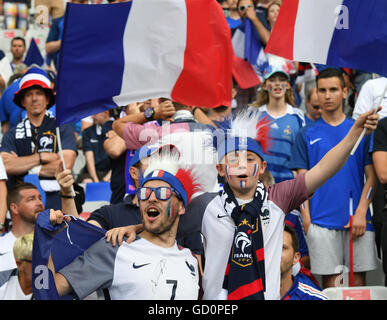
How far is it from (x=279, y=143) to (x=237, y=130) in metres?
2.41

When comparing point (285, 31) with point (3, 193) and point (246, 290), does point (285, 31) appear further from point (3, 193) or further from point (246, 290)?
point (3, 193)

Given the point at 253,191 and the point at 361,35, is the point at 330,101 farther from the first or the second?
the point at 253,191

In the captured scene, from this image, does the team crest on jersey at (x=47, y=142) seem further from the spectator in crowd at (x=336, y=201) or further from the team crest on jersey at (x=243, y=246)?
the team crest on jersey at (x=243, y=246)

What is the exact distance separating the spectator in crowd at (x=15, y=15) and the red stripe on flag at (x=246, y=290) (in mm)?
12461

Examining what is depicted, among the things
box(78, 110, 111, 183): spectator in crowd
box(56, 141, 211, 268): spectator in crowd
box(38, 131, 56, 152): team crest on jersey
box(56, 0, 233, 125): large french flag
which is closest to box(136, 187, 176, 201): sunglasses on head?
box(56, 141, 211, 268): spectator in crowd

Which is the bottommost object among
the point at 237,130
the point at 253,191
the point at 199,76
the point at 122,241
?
the point at 122,241

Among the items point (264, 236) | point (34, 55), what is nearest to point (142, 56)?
point (264, 236)

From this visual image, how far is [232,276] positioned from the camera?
4121mm

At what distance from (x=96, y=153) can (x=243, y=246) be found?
200 inches

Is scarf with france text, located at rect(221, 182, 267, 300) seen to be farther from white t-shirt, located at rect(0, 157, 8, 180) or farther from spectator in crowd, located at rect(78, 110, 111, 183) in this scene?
spectator in crowd, located at rect(78, 110, 111, 183)

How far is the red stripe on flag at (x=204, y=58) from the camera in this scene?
17.8ft

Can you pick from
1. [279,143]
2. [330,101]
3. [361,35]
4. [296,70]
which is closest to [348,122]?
[330,101]

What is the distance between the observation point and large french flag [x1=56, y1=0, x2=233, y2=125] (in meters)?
5.01

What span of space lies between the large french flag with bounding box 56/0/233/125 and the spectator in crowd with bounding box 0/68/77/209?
5.10 feet
